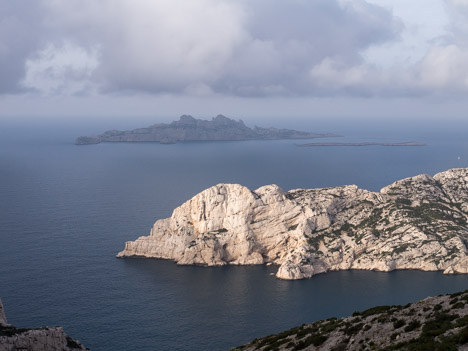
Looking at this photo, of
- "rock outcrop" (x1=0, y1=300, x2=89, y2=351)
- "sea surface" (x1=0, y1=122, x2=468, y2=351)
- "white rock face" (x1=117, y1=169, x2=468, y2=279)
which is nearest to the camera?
"rock outcrop" (x1=0, y1=300, x2=89, y2=351)

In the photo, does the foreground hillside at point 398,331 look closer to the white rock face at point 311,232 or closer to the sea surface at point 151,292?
the sea surface at point 151,292

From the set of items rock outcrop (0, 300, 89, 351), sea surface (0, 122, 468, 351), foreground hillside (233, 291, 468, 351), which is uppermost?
foreground hillside (233, 291, 468, 351)

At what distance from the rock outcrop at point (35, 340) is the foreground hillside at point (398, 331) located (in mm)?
20311

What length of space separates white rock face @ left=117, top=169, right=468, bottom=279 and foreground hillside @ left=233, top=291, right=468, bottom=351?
62.2m

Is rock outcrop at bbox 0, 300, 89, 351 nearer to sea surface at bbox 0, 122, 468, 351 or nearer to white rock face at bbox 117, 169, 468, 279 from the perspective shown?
sea surface at bbox 0, 122, 468, 351

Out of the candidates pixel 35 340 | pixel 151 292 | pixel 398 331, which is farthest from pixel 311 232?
pixel 398 331

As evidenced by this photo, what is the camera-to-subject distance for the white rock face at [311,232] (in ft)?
335

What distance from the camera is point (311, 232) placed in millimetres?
109188

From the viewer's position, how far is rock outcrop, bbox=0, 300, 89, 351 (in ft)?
150

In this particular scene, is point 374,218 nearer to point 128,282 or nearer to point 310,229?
point 310,229

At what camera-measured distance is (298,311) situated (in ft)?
272

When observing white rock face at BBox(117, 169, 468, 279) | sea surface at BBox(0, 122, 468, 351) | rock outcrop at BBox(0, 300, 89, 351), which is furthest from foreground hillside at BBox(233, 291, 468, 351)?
white rock face at BBox(117, 169, 468, 279)

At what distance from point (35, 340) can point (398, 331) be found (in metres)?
31.8

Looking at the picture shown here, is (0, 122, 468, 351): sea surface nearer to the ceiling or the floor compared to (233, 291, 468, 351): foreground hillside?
nearer to the floor
